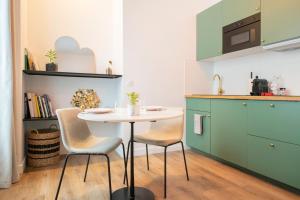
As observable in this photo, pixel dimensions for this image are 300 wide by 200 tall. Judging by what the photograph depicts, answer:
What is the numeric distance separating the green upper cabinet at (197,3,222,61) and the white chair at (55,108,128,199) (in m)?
1.98

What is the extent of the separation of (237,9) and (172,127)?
170 centimetres

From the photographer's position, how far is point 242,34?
2674 mm

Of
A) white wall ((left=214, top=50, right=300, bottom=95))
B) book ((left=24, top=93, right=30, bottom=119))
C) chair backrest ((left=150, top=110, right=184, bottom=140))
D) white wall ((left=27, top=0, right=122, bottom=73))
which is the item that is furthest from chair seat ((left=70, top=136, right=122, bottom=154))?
white wall ((left=214, top=50, right=300, bottom=95))

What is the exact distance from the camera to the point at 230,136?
2.58m

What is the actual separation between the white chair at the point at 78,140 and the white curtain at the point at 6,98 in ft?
2.14

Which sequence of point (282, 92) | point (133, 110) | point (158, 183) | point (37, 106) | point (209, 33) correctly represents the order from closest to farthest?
point (133, 110), point (158, 183), point (282, 92), point (37, 106), point (209, 33)

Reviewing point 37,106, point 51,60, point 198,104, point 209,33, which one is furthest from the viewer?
point 209,33

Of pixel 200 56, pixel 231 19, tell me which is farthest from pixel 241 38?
pixel 200 56

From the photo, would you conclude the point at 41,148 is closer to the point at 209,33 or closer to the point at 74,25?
Result: the point at 74,25

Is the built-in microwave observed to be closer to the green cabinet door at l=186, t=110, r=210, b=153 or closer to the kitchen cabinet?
the kitchen cabinet

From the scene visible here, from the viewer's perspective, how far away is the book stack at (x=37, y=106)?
2725 mm

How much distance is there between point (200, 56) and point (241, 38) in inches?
31.7

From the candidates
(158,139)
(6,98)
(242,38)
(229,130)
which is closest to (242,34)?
(242,38)

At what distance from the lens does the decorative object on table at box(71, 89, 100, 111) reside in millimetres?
3109
